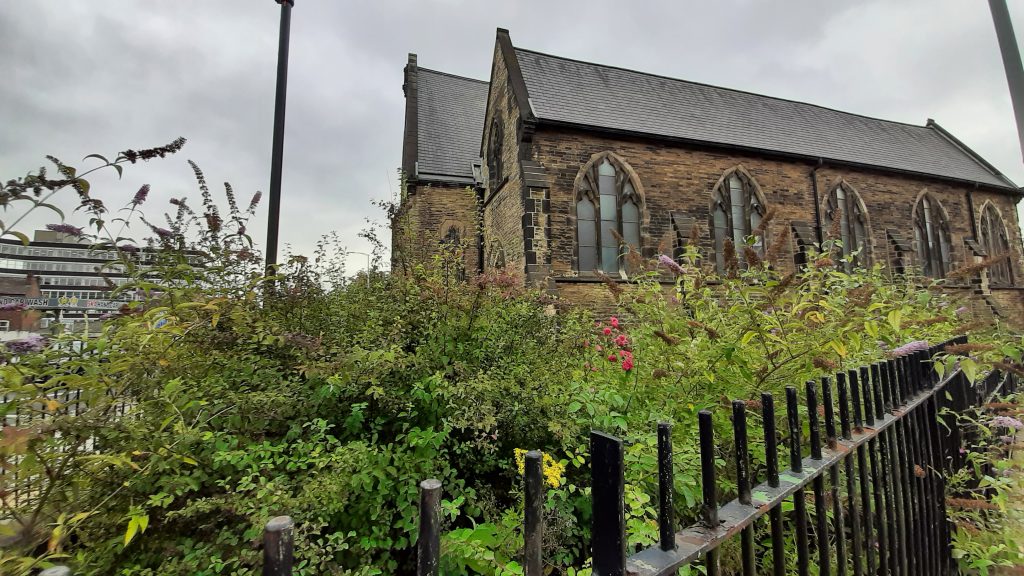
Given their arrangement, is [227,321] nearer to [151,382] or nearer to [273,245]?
[151,382]

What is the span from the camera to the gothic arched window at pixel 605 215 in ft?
40.2

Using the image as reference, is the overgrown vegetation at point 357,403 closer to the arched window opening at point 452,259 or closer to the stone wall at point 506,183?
the arched window opening at point 452,259

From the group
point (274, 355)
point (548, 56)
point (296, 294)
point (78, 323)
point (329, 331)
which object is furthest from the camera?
point (548, 56)

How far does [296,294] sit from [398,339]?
54.4 inches

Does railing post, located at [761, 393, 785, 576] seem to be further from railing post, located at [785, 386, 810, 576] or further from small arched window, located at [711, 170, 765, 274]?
small arched window, located at [711, 170, 765, 274]

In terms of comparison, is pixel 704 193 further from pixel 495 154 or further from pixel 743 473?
pixel 743 473

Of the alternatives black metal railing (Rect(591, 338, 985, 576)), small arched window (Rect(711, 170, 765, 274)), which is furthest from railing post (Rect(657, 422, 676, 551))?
small arched window (Rect(711, 170, 765, 274))

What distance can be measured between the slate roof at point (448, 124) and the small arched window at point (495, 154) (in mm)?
1861

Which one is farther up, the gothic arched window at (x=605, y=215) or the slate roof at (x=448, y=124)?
the slate roof at (x=448, y=124)

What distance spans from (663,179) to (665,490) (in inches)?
530

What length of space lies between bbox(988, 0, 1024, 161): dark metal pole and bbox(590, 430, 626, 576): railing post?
18.9 feet

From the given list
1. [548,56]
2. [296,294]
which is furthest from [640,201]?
[296,294]

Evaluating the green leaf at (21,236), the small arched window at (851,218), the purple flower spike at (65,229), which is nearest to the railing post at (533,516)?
the green leaf at (21,236)

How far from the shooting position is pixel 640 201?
12711 mm
